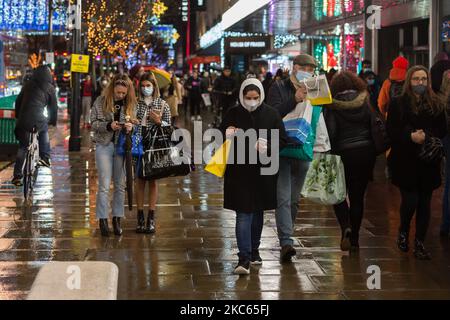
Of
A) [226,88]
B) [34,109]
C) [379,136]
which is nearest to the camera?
[379,136]

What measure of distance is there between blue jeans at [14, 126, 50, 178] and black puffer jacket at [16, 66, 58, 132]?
13 centimetres

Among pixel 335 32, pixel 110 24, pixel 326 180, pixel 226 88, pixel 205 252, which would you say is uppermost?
pixel 110 24

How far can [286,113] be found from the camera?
29.8 feet

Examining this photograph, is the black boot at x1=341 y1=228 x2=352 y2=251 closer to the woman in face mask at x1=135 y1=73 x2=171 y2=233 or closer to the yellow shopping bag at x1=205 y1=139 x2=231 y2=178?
the yellow shopping bag at x1=205 y1=139 x2=231 y2=178

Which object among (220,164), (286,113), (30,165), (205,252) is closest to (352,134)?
(286,113)

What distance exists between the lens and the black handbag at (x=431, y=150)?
9.09 metres

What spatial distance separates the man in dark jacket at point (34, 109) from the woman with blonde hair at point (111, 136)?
3.70m

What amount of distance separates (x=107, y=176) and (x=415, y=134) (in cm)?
334

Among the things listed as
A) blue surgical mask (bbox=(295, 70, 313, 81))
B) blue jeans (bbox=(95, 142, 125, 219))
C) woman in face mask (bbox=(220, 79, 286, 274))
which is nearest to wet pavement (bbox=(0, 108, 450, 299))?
blue jeans (bbox=(95, 142, 125, 219))

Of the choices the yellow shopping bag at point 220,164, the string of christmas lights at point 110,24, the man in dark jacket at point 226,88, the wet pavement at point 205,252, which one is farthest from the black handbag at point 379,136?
the string of christmas lights at point 110,24

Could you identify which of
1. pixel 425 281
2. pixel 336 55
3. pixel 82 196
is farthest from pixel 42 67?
pixel 336 55

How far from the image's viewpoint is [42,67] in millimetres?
14195

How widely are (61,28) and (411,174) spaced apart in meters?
31.3

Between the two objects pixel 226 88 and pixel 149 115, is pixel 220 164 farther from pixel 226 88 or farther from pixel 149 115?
pixel 226 88
